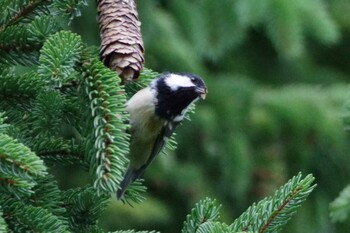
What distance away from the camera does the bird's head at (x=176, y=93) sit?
2.92 m

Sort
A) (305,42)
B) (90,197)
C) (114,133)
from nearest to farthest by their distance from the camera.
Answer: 1. (114,133)
2. (90,197)
3. (305,42)

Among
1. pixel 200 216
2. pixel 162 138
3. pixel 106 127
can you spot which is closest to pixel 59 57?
pixel 106 127

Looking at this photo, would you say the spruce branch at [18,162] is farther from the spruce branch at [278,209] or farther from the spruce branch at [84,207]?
the spruce branch at [278,209]

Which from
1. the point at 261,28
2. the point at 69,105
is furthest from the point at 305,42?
the point at 69,105

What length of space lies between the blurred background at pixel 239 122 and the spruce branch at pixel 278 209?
2.41m

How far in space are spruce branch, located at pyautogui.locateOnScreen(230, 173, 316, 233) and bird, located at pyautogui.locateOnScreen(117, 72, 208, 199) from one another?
58 centimetres

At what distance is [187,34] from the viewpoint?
5.50 meters

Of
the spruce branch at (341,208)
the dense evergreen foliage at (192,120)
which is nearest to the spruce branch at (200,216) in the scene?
the dense evergreen foliage at (192,120)

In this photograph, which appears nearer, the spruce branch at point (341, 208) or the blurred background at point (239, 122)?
the spruce branch at point (341, 208)

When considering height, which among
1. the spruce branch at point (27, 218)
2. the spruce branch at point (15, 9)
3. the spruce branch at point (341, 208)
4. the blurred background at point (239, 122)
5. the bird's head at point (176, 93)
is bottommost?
the spruce branch at point (27, 218)

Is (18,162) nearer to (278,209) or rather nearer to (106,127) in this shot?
(106,127)

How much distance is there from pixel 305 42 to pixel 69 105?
423 centimetres

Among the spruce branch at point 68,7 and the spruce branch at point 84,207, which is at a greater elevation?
the spruce branch at point 68,7

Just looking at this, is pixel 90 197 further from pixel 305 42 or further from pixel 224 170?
pixel 305 42
